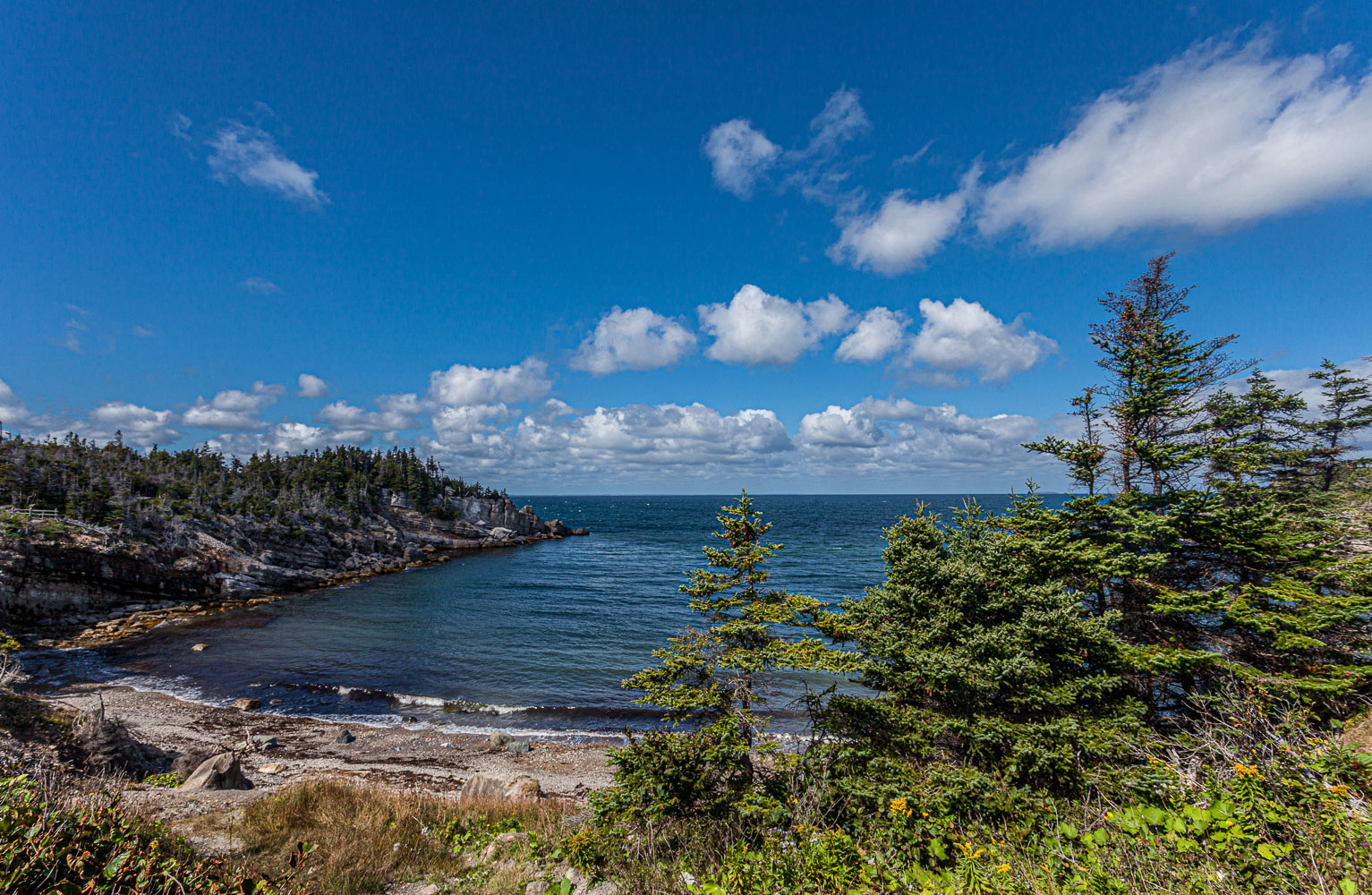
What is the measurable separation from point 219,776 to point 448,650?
1904cm

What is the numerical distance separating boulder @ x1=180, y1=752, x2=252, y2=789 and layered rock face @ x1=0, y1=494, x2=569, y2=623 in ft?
113

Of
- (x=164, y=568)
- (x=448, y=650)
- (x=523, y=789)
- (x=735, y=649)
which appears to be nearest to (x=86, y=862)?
(x=735, y=649)

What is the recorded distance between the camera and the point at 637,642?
34344 mm

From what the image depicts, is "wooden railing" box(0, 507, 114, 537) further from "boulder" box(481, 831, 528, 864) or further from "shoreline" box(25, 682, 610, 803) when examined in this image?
"boulder" box(481, 831, 528, 864)

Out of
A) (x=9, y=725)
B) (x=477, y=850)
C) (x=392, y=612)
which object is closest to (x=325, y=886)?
(x=477, y=850)

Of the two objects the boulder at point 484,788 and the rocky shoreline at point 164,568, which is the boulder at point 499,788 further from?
the rocky shoreline at point 164,568

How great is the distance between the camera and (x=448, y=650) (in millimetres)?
32938

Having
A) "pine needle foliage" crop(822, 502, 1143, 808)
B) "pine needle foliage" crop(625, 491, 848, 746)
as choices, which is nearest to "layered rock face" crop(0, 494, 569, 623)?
"pine needle foliage" crop(625, 491, 848, 746)

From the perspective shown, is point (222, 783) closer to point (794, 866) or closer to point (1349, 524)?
point (794, 866)

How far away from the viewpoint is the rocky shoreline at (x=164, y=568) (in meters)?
33.6

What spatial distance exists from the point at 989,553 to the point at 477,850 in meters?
14.5

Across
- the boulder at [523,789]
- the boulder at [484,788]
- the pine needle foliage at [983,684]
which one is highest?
the pine needle foliage at [983,684]

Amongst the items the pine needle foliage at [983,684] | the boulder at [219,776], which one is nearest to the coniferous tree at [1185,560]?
the pine needle foliage at [983,684]

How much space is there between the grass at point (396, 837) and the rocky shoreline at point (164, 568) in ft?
117
